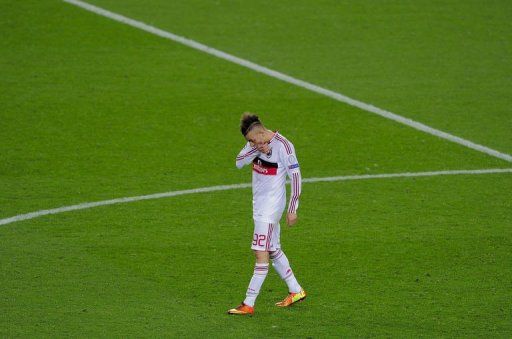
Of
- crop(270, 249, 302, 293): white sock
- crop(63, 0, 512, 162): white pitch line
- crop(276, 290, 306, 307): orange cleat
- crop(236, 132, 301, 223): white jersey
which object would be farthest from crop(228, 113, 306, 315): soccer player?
crop(63, 0, 512, 162): white pitch line

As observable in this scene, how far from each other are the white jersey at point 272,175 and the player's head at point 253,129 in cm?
12

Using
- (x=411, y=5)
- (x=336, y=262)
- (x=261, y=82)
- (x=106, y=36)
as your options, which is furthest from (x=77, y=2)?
(x=336, y=262)

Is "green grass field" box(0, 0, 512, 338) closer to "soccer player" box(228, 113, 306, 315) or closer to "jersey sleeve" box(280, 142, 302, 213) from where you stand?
"soccer player" box(228, 113, 306, 315)

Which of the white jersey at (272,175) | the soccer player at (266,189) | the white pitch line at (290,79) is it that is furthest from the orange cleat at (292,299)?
the white pitch line at (290,79)

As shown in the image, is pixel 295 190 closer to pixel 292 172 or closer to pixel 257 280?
pixel 292 172

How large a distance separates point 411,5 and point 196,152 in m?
7.61

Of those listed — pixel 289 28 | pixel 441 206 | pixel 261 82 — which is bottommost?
pixel 441 206

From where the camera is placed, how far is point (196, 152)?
51.6 ft

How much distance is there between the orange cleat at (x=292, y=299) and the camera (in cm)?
1020

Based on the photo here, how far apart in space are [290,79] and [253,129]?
880cm

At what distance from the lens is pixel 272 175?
991cm

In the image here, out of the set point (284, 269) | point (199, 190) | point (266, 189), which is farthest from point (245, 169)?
point (266, 189)

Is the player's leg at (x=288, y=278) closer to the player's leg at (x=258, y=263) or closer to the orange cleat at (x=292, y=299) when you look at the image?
the orange cleat at (x=292, y=299)

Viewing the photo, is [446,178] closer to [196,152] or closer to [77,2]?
[196,152]
